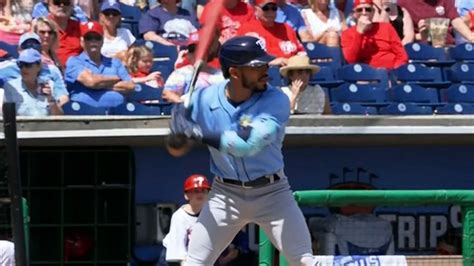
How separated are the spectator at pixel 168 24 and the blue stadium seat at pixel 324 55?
3.37ft

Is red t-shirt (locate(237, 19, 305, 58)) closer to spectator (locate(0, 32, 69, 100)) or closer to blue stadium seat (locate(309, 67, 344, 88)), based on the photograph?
blue stadium seat (locate(309, 67, 344, 88))

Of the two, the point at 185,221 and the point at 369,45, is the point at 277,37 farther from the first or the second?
the point at 185,221

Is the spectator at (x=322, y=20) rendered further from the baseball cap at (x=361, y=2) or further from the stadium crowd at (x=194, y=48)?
the baseball cap at (x=361, y=2)

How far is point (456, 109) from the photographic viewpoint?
9695 mm

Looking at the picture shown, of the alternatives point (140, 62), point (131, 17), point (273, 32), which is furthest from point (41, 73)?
point (273, 32)

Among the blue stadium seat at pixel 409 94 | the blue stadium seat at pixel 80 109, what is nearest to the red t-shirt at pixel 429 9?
the blue stadium seat at pixel 409 94

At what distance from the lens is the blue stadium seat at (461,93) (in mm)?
9836

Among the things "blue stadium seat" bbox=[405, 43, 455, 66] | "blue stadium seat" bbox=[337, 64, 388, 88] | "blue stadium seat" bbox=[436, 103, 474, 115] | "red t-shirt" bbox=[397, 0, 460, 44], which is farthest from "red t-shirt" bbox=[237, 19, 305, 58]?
"red t-shirt" bbox=[397, 0, 460, 44]

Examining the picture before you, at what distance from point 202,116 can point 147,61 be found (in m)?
4.03

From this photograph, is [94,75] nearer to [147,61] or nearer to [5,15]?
[147,61]

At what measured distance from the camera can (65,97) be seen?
9195 mm

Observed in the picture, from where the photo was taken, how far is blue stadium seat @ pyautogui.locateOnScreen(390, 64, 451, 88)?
10.1m

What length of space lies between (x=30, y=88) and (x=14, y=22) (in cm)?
131

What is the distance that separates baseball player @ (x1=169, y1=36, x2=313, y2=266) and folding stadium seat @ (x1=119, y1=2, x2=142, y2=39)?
4.76 m
